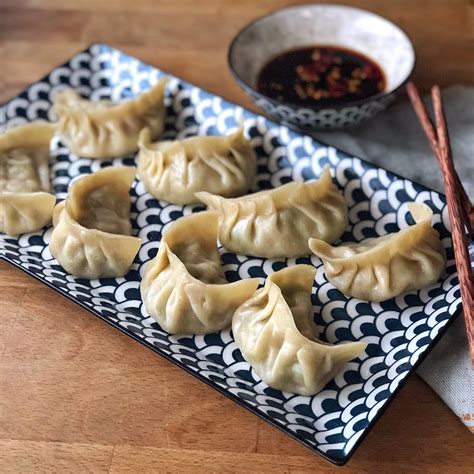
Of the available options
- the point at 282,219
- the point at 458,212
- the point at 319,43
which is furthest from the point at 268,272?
the point at 319,43

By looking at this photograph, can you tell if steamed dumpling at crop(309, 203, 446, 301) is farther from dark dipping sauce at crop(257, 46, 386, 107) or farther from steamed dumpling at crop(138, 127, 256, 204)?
dark dipping sauce at crop(257, 46, 386, 107)

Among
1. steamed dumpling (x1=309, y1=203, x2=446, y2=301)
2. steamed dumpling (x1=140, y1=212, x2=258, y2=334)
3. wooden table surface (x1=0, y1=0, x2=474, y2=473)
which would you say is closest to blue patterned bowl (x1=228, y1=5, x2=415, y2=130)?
steamed dumpling (x1=309, y1=203, x2=446, y2=301)

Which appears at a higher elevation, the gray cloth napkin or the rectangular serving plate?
the gray cloth napkin

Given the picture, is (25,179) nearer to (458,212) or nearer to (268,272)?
(268,272)

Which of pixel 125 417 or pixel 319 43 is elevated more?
pixel 319 43

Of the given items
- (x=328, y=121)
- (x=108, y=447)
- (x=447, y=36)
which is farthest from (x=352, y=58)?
(x=108, y=447)

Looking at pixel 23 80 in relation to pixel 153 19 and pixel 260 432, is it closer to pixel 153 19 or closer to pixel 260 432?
pixel 153 19

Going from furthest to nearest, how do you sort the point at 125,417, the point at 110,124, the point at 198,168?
the point at 110,124 → the point at 198,168 → the point at 125,417
